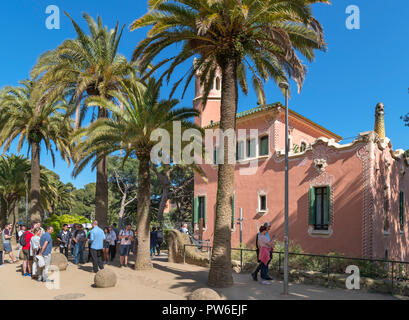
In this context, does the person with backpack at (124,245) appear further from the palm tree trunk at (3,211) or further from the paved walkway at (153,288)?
the palm tree trunk at (3,211)

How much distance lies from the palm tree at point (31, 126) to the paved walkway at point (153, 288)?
11233 millimetres

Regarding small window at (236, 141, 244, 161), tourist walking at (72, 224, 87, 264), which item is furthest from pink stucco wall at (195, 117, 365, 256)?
tourist walking at (72, 224, 87, 264)

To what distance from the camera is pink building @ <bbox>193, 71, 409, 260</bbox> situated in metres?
15.6

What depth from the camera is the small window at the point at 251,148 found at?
70.6 ft

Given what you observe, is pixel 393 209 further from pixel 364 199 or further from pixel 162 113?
pixel 162 113

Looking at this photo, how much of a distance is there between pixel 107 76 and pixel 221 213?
1048 cm

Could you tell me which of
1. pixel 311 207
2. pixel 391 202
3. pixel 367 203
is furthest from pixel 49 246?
pixel 391 202

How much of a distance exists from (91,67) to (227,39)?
972cm

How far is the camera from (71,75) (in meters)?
18.8

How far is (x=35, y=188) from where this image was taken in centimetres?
2397

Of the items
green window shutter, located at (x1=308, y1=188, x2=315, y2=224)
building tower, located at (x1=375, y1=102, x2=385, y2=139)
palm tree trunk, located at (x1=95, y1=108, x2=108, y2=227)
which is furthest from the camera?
palm tree trunk, located at (x1=95, y1=108, x2=108, y2=227)

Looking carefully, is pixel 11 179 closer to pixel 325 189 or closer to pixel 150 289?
pixel 150 289

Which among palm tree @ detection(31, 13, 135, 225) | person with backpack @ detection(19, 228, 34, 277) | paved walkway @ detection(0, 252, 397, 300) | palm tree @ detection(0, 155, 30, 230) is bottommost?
paved walkway @ detection(0, 252, 397, 300)

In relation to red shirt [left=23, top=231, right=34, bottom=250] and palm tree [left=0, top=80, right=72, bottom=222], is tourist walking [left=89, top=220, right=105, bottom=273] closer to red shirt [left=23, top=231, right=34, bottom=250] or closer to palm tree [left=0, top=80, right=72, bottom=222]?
red shirt [left=23, top=231, right=34, bottom=250]
